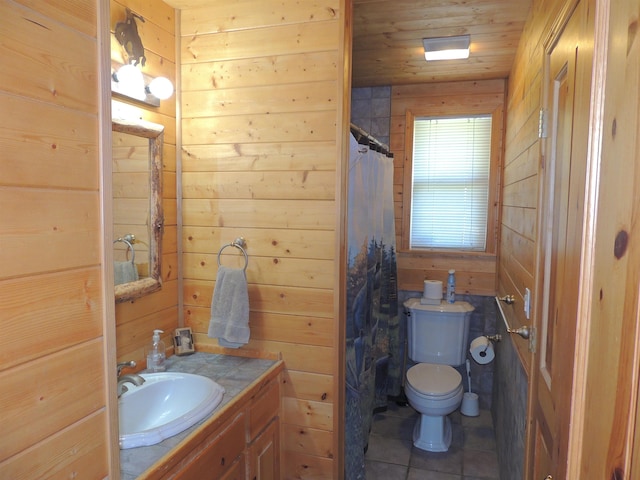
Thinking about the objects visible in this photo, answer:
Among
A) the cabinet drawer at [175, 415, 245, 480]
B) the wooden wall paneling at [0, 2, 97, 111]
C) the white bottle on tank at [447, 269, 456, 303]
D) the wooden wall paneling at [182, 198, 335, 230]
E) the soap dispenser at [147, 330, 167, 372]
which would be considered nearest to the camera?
the wooden wall paneling at [0, 2, 97, 111]

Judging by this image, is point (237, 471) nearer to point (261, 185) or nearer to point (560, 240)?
point (261, 185)

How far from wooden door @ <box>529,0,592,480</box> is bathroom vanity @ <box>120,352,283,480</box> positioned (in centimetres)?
102

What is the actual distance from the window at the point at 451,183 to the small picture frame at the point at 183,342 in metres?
2.01

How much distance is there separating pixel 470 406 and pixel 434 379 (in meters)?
0.60

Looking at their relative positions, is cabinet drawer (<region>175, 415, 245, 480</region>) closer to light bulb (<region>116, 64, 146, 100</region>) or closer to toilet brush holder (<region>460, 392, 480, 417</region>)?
light bulb (<region>116, 64, 146, 100</region>)

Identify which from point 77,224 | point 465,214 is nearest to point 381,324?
point 465,214

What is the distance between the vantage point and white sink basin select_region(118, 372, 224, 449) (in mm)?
1504

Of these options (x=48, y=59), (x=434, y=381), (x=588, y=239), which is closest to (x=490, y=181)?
(x=434, y=381)

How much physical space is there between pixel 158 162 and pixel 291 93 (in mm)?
676

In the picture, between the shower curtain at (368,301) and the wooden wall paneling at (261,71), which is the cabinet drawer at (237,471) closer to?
the shower curtain at (368,301)

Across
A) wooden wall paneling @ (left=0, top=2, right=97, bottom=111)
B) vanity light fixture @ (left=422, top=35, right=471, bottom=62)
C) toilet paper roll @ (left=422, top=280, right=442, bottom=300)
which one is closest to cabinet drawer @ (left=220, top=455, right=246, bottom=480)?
wooden wall paneling @ (left=0, top=2, right=97, bottom=111)

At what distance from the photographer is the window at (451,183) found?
132 inches

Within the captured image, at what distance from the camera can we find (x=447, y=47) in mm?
2535

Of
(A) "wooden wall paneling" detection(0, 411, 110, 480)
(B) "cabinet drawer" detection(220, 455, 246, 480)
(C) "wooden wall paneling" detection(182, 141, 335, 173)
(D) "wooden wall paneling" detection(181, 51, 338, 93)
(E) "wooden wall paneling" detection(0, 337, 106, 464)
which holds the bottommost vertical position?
(B) "cabinet drawer" detection(220, 455, 246, 480)
